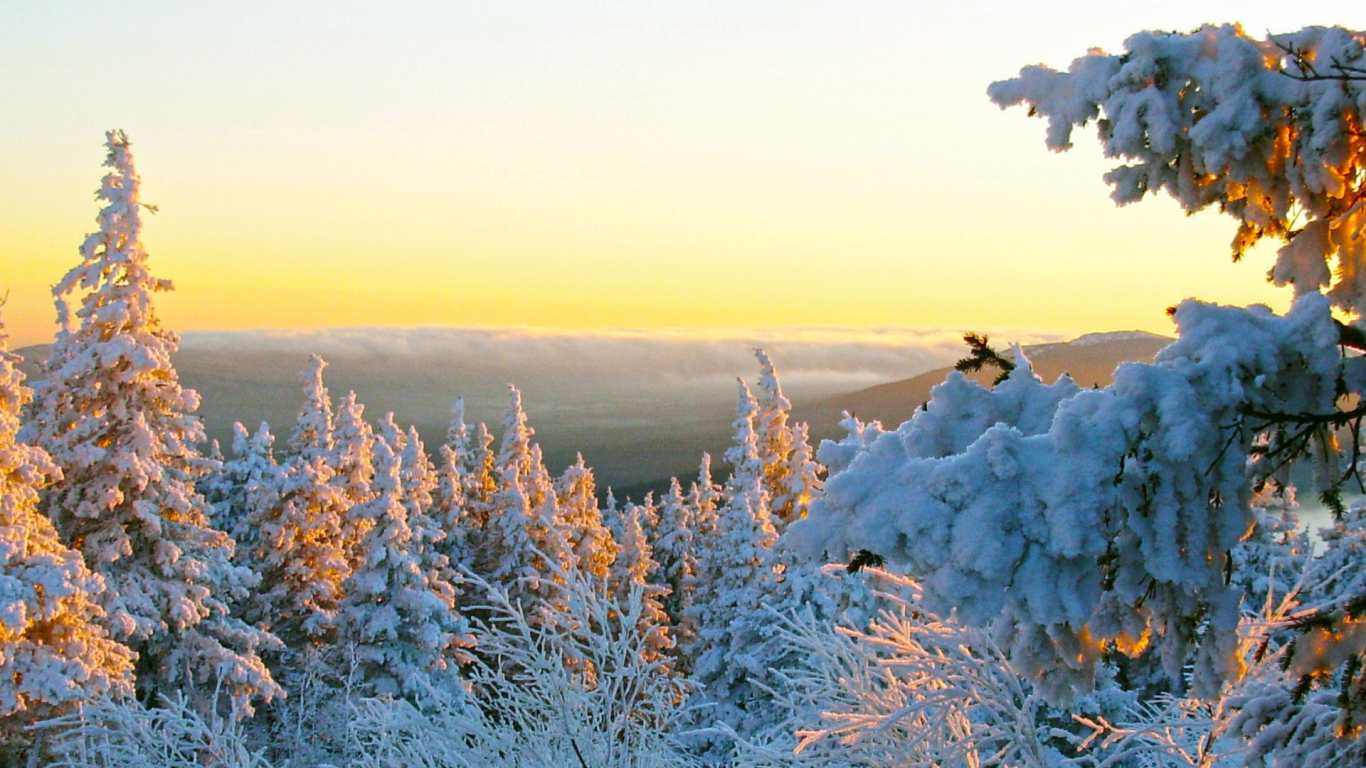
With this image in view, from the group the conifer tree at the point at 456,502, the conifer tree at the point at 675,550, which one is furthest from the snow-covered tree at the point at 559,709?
the conifer tree at the point at 675,550

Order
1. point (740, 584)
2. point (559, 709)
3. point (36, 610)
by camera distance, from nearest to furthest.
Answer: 1. point (559, 709)
2. point (36, 610)
3. point (740, 584)

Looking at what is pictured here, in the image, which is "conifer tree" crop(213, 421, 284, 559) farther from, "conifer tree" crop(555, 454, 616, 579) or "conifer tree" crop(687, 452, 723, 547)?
"conifer tree" crop(687, 452, 723, 547)

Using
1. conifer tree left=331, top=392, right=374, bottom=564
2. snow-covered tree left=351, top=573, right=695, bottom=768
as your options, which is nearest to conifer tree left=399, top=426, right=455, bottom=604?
conifer tree left=331, top=392, right=374, bottom=564

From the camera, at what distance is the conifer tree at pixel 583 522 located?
34625 millimetres

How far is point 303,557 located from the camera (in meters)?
26.6

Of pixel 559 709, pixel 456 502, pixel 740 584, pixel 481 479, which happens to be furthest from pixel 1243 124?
pixel 481 479

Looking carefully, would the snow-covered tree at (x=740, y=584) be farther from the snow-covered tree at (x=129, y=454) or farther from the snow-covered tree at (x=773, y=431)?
the snow-covered tree at (x=129, y=454)

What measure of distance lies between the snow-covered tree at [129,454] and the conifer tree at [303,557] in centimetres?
631

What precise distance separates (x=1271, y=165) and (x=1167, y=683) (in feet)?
70.6

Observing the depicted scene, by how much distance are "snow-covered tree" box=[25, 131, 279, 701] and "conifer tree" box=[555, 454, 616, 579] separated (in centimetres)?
1366

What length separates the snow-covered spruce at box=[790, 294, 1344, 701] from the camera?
309 centimetres

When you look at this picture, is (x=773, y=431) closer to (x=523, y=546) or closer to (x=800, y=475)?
(x=800, y=475)

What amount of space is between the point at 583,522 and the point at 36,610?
2235 centimetres

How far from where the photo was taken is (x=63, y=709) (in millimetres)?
15688
